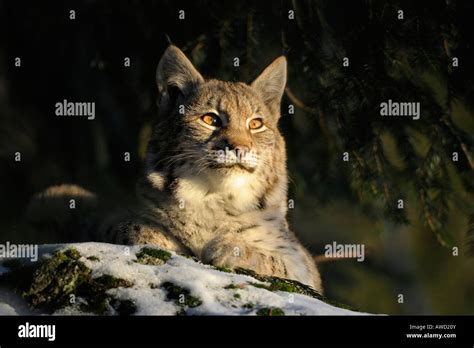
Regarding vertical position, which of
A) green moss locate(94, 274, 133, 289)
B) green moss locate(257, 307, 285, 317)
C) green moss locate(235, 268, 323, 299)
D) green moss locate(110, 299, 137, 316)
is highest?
green moss locate(94, 274, 133, 289)

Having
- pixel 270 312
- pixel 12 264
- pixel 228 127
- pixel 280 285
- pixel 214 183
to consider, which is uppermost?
pixel 228 127

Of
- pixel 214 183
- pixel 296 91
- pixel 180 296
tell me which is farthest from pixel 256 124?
pixel 180 296

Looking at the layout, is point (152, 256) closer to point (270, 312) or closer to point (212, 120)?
point (270, 312)

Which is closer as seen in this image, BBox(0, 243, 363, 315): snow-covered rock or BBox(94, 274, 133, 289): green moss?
BBox(0, 243, 363, 315): snow-covered rock

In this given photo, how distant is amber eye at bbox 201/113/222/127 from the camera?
19.5ft

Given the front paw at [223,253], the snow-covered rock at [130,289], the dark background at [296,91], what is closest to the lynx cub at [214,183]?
the front paw at [223,253]

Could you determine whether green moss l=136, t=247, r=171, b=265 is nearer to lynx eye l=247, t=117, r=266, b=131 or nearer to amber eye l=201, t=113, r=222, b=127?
amber eye l=201, t=113, r=222, b=127

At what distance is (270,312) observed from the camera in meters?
3.97

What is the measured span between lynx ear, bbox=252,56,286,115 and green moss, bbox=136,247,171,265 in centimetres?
231

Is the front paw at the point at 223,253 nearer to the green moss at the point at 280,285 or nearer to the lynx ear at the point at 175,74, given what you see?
the green moss at the point at 280,285

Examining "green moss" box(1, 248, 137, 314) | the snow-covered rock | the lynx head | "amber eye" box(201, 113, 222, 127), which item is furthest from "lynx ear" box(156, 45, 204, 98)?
"green moss" box(1, 248, 137, 314)

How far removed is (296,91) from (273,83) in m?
0.48

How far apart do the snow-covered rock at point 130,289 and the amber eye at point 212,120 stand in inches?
66.8
